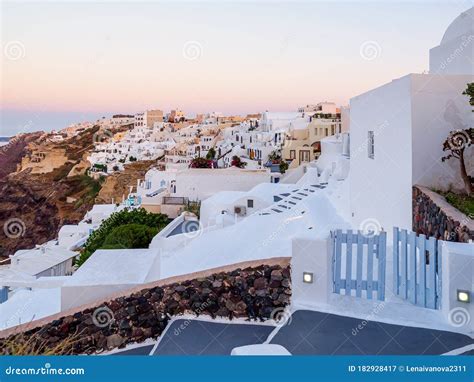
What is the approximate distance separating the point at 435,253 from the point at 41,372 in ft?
10.2

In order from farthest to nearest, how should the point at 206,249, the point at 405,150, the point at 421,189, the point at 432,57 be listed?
the point at 206,249, the point at 432,57, the point at 405,150, the point at 421,189

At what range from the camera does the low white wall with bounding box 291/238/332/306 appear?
426 cm

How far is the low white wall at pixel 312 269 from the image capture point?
426 cm

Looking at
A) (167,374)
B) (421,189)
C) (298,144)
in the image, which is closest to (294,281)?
(167,374)

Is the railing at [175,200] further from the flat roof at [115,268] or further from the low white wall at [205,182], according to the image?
the flat roof at [115,268]

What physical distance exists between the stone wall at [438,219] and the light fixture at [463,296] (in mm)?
428

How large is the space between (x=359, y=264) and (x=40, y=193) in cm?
4488

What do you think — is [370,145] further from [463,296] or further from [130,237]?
[130,237]

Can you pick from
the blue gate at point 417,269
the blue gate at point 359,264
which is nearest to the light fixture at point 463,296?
the blue gate at point 417,269

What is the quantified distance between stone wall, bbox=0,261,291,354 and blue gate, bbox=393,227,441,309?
3.30ft

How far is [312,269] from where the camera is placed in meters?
4.30

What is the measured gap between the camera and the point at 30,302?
5934 millimetres

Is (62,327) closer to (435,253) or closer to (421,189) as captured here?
(435,253)

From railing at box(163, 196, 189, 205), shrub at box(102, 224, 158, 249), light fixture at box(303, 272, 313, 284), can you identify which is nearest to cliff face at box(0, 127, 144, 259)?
railing at box(163, 196, 189, 205)
